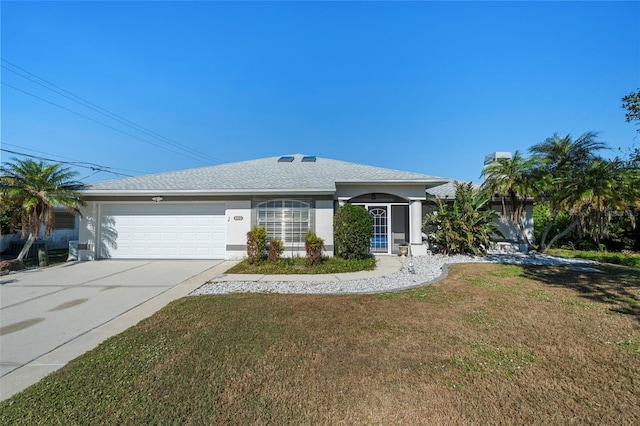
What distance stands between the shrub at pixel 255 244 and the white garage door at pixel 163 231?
1.98m

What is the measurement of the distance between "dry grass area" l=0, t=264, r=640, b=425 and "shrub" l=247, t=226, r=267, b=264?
4.77m

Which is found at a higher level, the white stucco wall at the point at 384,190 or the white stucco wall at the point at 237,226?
the white stucco wall at the point at 384,190

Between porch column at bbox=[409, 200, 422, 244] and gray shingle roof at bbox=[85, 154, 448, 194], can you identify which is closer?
gray shingle roof at bbox=[85, 154, 448, 194]

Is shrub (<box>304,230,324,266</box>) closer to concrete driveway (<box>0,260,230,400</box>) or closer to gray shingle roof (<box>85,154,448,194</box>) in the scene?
gray shingle roof (<box>85,154,448,194</box>)

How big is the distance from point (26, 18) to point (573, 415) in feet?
54.6

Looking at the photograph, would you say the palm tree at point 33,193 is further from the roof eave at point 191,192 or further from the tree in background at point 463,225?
the tree in background at point 463,225

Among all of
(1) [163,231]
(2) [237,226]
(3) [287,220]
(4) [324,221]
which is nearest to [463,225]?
(4) [324,221]

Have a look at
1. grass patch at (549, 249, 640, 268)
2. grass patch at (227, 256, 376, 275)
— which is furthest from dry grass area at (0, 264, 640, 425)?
grass patch at (549, 249, 640, 268)

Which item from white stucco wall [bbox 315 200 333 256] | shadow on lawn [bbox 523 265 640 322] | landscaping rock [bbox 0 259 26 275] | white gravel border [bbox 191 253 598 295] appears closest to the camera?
shadow on lawn [bbox 523 265 640 322]

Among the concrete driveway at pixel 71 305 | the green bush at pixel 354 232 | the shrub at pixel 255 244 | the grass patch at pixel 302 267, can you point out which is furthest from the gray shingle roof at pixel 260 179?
the concrete driveway at pixel 71 305

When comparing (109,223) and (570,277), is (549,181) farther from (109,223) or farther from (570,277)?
(109,223)

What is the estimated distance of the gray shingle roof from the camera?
11.5m

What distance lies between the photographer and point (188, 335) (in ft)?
14.4

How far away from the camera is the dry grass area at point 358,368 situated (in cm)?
266
